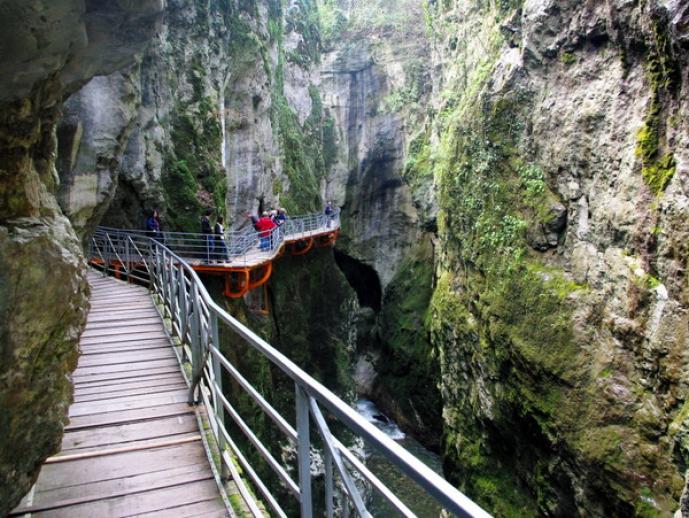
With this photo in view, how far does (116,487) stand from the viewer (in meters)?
3.41

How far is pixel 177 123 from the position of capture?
1502 cm

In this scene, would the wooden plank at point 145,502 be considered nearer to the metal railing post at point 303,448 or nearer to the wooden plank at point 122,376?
the metal railing post at point 303,448

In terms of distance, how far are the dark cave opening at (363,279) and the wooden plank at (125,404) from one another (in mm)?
25829

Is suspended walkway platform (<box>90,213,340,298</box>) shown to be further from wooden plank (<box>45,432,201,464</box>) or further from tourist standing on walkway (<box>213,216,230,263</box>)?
wooden plank (<box>45,432,201,464</box>)

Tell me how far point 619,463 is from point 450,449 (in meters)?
5.97

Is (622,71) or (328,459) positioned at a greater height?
(622,71)

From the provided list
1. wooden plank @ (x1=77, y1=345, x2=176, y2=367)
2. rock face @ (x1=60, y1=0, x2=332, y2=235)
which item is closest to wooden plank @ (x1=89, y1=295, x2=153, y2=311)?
rock face @ (x1=60, y1=0, x2=332, y2=235)

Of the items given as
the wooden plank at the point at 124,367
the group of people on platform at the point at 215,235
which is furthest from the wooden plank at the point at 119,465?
the group of people on platform at the point at 215,235

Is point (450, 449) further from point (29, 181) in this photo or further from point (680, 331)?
point (29, 181)

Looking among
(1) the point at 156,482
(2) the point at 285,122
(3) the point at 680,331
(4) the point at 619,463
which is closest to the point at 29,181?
(1) the point at 156,482

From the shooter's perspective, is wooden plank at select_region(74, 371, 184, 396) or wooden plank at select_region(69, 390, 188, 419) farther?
wooden plank at select_region(74, 371, 184, 396)

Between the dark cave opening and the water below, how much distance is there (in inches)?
395

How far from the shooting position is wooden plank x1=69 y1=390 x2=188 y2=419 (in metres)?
4.61

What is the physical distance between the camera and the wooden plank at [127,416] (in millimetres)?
4371
